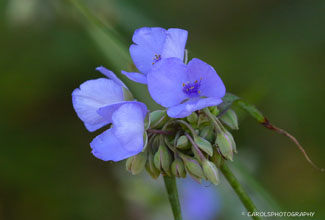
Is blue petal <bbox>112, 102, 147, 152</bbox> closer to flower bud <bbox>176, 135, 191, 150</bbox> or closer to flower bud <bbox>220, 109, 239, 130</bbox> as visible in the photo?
flower bud <bbox>176, 135, 191, 150</bbox>

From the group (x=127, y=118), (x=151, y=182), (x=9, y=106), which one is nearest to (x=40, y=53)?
(x=9, y=106)

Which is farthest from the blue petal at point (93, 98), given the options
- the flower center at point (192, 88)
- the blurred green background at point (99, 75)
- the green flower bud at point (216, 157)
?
the blurred green background at point (99, 75)

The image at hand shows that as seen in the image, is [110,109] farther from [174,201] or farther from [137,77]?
[174,201]

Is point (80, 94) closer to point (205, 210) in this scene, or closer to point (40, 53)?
point (205, 210)

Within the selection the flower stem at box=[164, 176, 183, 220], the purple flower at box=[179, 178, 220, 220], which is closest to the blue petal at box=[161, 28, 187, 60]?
the flower stem at box=[164, 176, 183, 220]

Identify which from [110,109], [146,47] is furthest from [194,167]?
[146,47]

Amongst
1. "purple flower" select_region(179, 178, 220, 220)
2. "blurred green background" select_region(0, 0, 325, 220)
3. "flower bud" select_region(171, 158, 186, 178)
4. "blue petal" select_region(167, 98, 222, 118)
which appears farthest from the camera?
"blurred green background" select_region(0, 0, 325, 220)
